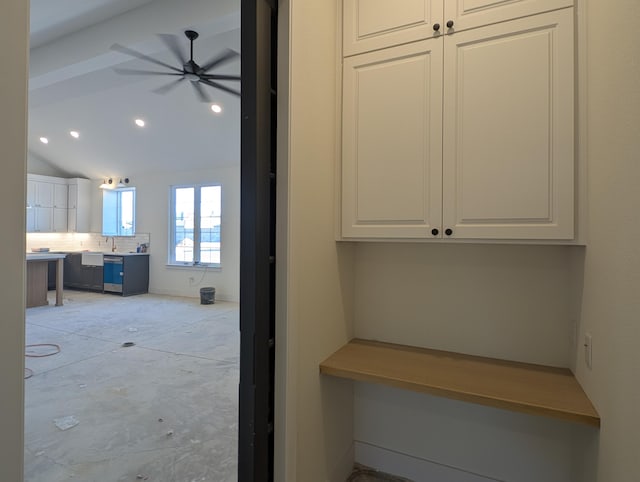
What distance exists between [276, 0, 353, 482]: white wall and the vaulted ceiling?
195 centimetres

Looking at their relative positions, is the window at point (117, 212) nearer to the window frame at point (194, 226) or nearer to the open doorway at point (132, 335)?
the open doorway at point (132, 335)

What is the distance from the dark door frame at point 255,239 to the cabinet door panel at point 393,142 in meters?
0.56

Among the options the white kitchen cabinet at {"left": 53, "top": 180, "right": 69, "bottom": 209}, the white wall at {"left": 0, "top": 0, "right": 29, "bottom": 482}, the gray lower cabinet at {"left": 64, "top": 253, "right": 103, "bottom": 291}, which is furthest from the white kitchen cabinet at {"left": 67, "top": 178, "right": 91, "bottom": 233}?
the white wall at {"left": 0, "top": 0, "right": 29, "bottom": 482}

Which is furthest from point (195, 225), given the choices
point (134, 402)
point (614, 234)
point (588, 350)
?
point (614, 234)

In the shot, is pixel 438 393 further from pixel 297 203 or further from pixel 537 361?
pixel 297 203

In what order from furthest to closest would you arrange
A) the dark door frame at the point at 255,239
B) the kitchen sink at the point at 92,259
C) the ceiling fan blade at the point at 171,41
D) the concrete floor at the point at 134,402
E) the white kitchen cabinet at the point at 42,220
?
the white kitchen cabinet at the point at 42,220 → the kitchen sink at the point at 92,259 → the ceiling fan blade at the point at 171,41 → the concrete floor at the point at 134,402 → the dark door frame at the point at 255,239

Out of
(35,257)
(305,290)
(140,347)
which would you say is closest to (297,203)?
(305,290)

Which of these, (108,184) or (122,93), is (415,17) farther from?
(108,184)

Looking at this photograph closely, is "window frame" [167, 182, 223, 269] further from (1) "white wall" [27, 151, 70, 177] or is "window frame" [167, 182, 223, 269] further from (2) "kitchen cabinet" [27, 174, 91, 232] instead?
(1) "white wall" [27, 151, 70, 177]

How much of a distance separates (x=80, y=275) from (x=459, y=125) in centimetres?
922

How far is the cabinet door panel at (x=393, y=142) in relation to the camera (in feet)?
5.05

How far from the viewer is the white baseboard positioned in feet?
5.74

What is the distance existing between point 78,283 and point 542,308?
9500 millimetres

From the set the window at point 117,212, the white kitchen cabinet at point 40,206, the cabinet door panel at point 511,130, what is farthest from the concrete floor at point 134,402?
the white kitchen cabinet at point 40,206
